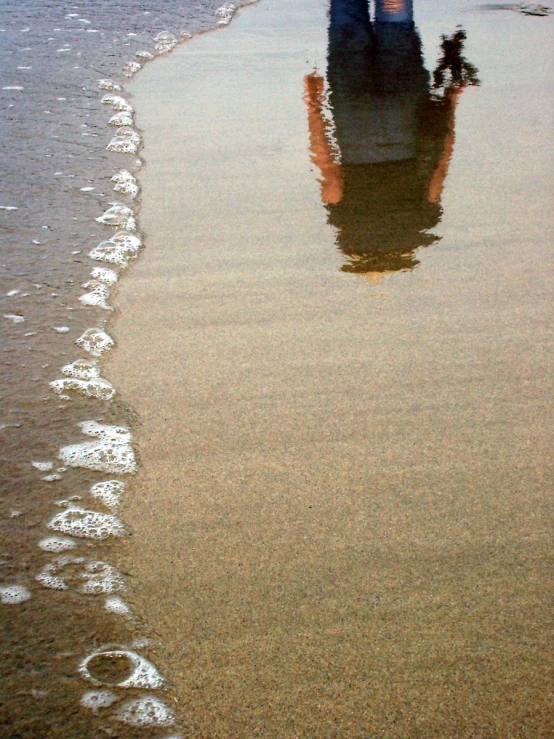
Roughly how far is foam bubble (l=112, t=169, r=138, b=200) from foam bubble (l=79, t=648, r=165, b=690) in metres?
2.60

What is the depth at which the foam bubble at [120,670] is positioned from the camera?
5.13 ft

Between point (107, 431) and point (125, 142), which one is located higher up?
point (125, 142)

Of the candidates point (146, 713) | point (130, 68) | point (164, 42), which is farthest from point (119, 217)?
point (164, 42)

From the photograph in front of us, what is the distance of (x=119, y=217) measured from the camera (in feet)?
11.6

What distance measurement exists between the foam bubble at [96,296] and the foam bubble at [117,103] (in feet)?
7.44

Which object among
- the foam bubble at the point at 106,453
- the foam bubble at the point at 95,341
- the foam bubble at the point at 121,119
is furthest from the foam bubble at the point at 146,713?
the foam bubble at the point at 121,119

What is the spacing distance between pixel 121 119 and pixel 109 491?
3280mm

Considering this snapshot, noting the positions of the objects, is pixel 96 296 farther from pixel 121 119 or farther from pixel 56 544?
pixel 121 119

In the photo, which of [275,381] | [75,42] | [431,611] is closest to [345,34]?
[75,42]

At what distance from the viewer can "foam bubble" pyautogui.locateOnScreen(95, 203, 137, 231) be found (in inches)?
137

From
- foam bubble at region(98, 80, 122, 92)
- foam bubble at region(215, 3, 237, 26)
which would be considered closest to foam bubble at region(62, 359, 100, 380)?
foam bubble at region(98, 80, 122, 92)

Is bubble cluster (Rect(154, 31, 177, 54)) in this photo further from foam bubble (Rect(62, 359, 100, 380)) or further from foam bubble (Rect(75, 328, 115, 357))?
foam bubble (Rect(62, 359, 100, 380))

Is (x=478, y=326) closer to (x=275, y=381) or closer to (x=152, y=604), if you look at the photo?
(x=275, y=381)

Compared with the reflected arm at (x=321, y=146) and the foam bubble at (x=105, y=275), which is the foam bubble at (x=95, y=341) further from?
the reflected arm at (x=321, y=146)
